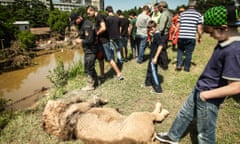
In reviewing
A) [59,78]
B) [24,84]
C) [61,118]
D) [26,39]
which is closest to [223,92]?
[61,118]

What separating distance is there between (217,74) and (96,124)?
1.89 metres

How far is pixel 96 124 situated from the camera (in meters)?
2.99

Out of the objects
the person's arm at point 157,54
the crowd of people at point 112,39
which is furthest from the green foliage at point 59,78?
the person's arm at point 157,54

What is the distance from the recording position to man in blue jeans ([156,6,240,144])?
1.69m

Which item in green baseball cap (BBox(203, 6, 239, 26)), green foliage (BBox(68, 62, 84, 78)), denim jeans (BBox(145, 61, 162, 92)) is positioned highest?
green baseball cap (BBox(203, 6, 239, 26))

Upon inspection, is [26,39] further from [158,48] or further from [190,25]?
[158,48]

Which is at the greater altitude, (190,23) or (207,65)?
(190,23)

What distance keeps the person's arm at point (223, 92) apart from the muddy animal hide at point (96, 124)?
111 centimetres

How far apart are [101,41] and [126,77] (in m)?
1.26

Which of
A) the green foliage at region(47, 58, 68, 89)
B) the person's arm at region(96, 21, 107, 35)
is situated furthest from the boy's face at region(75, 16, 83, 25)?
the green foliage at region(47, 58, 68, 89)

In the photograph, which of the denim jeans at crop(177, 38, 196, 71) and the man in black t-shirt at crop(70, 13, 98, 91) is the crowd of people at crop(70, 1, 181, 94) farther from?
the denim jeans at crop(177, 38, 196, 71)

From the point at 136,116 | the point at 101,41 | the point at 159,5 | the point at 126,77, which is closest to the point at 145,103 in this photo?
the point at 136,116

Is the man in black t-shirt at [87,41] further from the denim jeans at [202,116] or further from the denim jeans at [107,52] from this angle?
the denim jeans at [202,116]

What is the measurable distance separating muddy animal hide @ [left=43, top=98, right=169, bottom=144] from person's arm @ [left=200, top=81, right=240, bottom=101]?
1111mm
